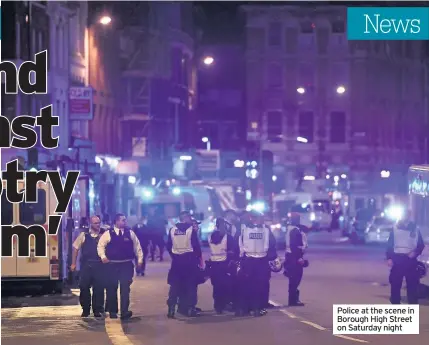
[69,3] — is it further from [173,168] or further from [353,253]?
[173,168]

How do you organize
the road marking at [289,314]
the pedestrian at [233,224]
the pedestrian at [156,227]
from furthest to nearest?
the pedestrian at [156,227] < the pedestrian at [233,224] < the road marking at [289,314]

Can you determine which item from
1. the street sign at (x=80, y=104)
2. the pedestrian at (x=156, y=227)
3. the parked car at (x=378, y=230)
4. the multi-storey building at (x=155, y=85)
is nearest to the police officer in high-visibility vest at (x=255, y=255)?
the pedestrian at (x=156, y=227)

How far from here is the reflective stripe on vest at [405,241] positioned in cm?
2278

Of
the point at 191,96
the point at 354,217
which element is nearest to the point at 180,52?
the point at 191,96

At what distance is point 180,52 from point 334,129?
33.4 ft

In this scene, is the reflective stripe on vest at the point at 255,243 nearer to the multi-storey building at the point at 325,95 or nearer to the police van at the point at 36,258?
the police van at the point at 36,258

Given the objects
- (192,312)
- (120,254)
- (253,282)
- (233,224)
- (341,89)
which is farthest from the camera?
(341,89)

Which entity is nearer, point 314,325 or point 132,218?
point 314,325

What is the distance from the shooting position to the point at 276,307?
2272cm

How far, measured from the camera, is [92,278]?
21.5 metres

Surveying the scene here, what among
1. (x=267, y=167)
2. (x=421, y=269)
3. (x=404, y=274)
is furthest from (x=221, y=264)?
(x=267, y=167)

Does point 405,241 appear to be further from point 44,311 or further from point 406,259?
point 44,311

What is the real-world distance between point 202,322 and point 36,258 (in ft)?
22.1

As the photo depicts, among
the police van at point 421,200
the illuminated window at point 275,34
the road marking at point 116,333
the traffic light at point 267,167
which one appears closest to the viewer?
the road marking at point 116,333
